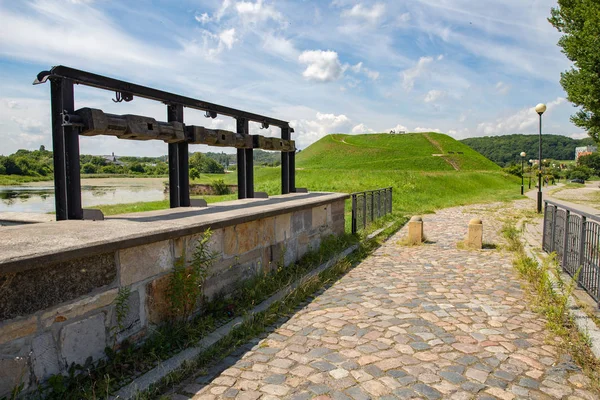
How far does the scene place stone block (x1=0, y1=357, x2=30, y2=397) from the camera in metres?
2.44

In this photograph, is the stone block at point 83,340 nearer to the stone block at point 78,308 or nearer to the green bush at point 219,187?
the stone block at point 78,308

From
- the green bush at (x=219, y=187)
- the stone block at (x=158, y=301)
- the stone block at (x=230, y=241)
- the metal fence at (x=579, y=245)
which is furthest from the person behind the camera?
the green bush at (x=219, y=187)

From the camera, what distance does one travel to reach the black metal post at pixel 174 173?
5590 mm

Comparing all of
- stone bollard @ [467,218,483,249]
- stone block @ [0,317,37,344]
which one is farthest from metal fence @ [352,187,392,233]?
stone block @ [0,317,37,344]

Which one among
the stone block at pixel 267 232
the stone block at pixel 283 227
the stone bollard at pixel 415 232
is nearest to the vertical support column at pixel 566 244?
the stone bollard at pixel 415 232

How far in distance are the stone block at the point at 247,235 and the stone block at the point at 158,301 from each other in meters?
1.26

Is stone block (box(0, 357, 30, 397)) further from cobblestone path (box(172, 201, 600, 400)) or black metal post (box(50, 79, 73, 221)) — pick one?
black metal post (box(50, 79, 73, 221))

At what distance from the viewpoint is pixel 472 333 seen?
417cm

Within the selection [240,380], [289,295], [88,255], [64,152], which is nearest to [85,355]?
[88,255]

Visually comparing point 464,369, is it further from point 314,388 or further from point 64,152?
point 64,152

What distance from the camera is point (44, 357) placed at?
268cm

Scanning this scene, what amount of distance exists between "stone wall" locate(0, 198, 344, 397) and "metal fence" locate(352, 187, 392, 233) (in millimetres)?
6053

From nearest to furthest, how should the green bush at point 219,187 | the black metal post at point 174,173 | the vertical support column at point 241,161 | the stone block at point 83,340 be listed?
the stone block at point 83,340 < the black metal post at point 174,173 < the vertical support column at point 241,161 < the green bush at point 219,187

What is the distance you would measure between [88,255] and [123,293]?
1.63ft
